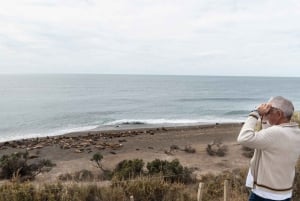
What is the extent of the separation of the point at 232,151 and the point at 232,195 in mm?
10791

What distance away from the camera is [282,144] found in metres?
2.56

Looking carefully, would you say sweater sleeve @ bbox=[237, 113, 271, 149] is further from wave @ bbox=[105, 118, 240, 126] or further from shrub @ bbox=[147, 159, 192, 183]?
wave @ bbox=[105, 118, 240, 126]

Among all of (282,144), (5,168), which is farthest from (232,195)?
(5,168)

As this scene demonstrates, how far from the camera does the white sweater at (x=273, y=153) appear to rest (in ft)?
8.27

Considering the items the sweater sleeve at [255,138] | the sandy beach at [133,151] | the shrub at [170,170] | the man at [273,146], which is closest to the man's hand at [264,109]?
the man at [273,146]

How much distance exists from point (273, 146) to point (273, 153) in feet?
0.22

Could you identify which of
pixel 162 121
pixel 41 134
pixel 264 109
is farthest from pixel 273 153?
pixel 162 121

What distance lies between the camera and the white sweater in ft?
8.27

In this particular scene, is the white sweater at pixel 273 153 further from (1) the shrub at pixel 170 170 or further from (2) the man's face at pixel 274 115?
(1) the shrub at pixel 170 170

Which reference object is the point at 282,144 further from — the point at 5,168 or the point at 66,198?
the point at 5,168

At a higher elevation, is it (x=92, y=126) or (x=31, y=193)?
(x=31, y=193)

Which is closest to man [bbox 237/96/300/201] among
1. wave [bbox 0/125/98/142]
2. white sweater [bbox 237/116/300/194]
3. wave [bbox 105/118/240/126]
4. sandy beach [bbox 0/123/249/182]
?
white sweater [bbox 237/116/300/194]

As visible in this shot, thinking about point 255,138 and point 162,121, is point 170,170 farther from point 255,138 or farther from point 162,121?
point 162,121

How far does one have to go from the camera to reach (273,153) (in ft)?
8.46
